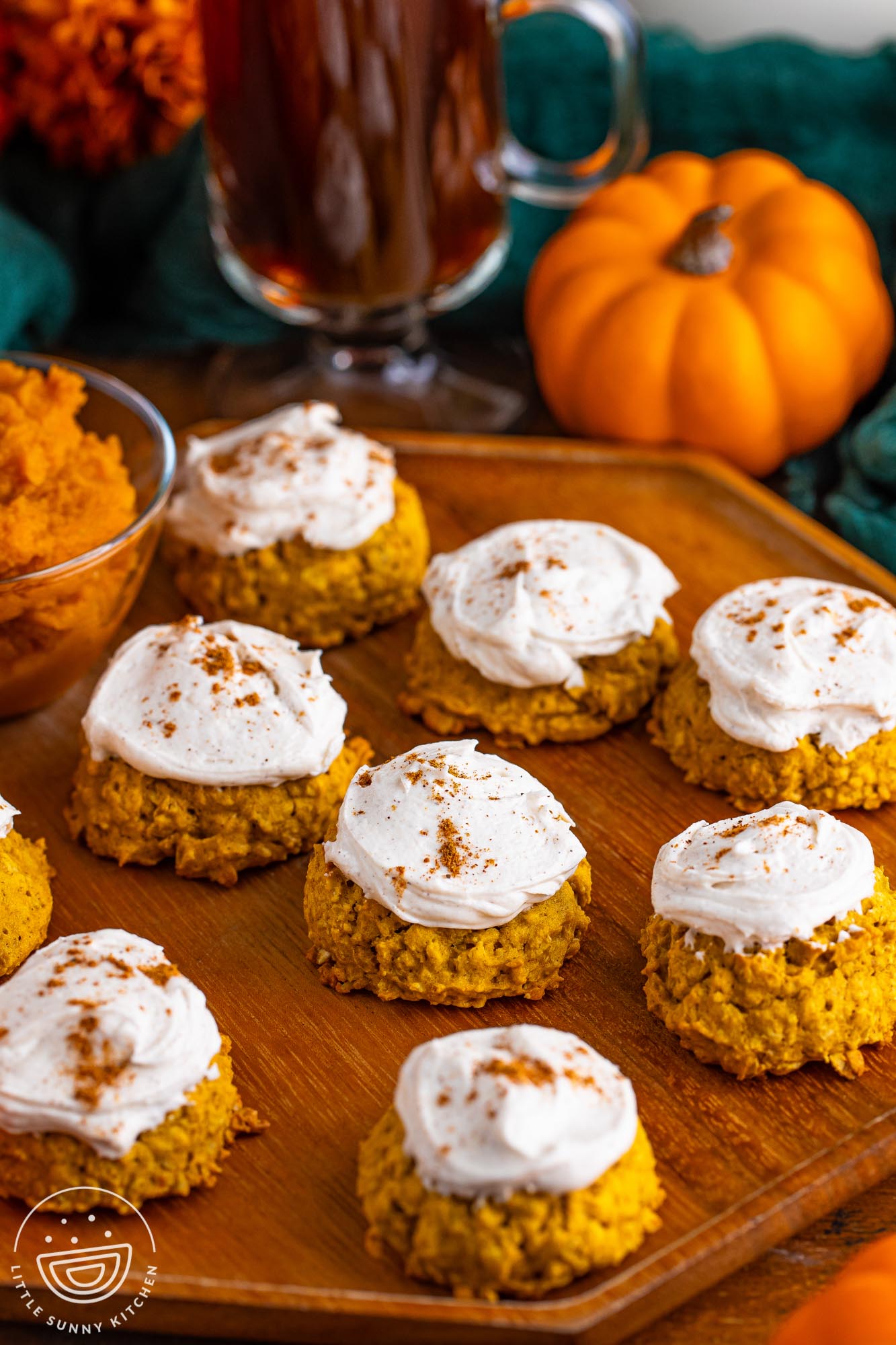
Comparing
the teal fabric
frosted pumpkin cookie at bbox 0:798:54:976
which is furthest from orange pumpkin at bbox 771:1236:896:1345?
the teal fabric

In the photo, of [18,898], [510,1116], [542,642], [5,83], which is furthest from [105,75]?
[510,1116]

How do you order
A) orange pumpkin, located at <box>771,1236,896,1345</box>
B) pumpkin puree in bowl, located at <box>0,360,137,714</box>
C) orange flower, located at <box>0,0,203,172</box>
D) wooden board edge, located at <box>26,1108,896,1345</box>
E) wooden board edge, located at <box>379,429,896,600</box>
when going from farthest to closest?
orange flower, located at <box>0,0,203,172</box>
wooden board edge, located at <box>379,429,896,600</box>
pumpkin puree in bowl, located at <box>0,360,137,714</box>
wooden board edge, located at <box>26,1108,896,1345</box>
orange pumpkin, located at <box>771,1236,896,1345</box>

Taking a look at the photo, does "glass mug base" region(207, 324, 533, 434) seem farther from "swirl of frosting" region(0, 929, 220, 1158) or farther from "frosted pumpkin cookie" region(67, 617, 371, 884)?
"swirl of frosting" region(0, 929, 220, 1158)

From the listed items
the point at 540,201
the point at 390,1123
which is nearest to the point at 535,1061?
the point at 390,1123

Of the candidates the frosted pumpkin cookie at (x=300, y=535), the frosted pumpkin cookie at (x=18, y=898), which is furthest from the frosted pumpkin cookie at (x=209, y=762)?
the frosted pumpkin cookie at (x=300, y=535)

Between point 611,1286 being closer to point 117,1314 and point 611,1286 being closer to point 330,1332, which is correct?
point 330,1332

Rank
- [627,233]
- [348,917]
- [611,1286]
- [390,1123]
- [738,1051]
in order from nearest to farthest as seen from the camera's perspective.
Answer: [611,1286], [390,1123], [738,1051], [348,917], [627,233]

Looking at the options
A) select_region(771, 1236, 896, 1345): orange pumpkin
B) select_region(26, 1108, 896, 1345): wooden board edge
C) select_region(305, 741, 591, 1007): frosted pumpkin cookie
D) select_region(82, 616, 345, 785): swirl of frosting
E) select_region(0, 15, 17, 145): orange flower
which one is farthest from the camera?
select_region(0, 15, 17, 145): orange flower
